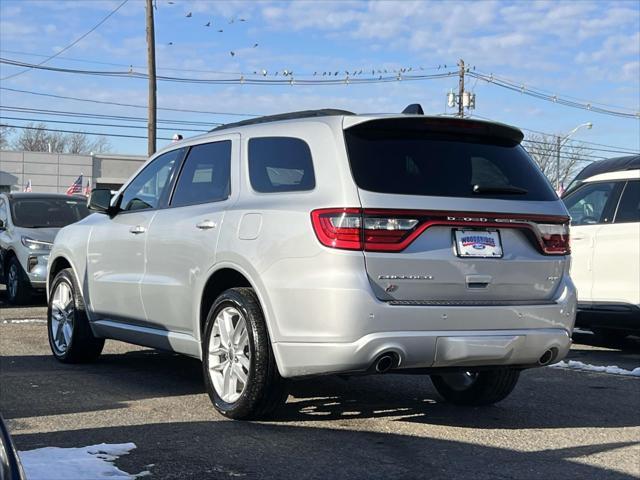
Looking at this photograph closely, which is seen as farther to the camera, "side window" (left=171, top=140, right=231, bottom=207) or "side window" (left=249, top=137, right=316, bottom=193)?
"side window" (left=171, top=140, right=231, bottom=207)

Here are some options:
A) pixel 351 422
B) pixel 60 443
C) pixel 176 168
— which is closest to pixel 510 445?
pixel 351 422

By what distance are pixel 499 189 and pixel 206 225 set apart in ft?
6.22

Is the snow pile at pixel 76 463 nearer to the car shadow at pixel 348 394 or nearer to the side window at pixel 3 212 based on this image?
the car shadow at pixel 348 394

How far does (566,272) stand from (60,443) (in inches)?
124

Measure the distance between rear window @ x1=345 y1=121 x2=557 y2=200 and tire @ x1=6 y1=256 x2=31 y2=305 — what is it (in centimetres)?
922

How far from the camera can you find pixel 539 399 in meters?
6.34

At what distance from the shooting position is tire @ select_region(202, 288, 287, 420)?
16.3 feet

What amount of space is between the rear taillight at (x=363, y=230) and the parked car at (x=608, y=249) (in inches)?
192

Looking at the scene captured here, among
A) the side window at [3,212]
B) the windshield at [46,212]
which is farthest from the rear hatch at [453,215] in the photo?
the side window at [3,212]

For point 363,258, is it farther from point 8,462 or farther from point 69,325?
point 69,325

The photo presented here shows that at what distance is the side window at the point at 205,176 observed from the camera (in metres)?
5.72

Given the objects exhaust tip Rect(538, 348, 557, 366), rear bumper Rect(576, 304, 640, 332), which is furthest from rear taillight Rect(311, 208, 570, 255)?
rear bumper Rect(576, 304, 640, 332)

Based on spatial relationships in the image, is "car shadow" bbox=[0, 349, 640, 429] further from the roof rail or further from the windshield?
the windshield

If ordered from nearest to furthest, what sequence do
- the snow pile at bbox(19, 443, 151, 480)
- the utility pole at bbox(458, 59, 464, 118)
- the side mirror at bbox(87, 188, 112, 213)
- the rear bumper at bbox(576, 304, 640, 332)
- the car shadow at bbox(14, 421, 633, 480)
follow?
the snow pile at bbox(19, 443, 151, 480) → the car shadow at bbox(14, 421, 633, 480) → the side mirror at bbox(87, 188, 112, 213) → the rear bumper at bbox(576, 304, 640, 332) → the utility pole at bbox(458, 59, 464, 118)
